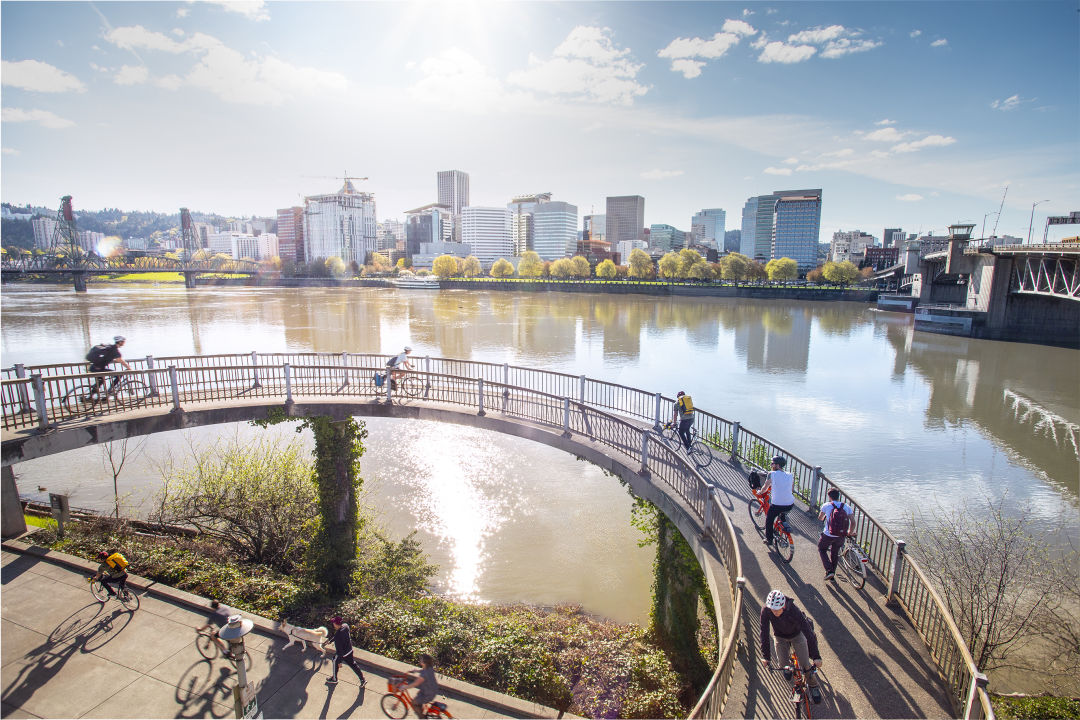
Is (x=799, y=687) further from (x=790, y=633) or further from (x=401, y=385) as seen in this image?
(x=401, y=385)

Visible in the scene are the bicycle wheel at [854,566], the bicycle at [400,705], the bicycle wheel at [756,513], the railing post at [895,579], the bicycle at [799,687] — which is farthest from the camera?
the bicycle wheel at [756,513]

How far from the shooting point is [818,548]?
7.34 meters

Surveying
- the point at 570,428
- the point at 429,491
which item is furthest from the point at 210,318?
the point at 570,428

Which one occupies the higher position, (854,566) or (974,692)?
(974,692)

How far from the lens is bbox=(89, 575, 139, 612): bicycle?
9695mm

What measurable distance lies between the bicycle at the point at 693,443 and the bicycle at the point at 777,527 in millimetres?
1995

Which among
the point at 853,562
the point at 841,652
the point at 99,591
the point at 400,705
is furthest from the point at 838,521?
the point at 99,591

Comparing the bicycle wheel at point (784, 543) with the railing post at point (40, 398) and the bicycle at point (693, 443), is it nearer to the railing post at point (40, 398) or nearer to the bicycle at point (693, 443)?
the bicycle at point (693, 443)

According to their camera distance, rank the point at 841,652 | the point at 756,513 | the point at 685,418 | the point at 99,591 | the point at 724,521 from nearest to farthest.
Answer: the point at 841,652 < the point at 724,521 < the point at 756,513 < the point at 99,591 < the point at 685,418

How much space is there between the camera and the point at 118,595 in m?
9.77

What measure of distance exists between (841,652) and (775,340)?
44302 millimetres

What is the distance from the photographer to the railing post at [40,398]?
9500 mm

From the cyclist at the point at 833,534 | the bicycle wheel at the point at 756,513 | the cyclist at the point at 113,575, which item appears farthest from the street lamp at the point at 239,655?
the cyclist at the point at 833,534

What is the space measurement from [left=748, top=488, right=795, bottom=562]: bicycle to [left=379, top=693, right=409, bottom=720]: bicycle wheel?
19.6ft
